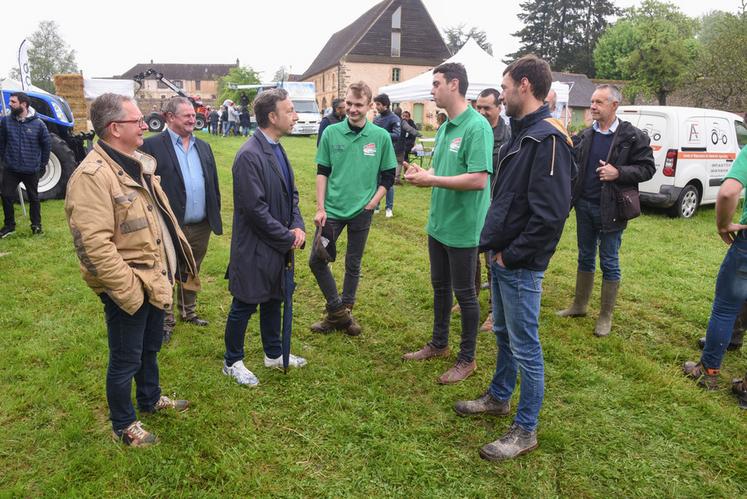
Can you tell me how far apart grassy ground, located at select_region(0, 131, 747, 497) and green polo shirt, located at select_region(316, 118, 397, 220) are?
46.4 inches

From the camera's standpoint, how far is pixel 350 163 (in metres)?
4.18

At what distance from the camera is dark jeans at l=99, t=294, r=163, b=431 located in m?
2.62

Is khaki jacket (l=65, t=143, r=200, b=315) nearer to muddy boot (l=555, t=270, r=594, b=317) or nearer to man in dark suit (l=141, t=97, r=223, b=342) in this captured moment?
man in dark suit (l=141, t=97, r=223, b=342)

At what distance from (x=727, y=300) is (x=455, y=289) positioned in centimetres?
195

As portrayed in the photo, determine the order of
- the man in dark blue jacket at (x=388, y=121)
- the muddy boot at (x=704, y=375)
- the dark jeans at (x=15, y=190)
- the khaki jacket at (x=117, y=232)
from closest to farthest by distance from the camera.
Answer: the khaki jacket at (x=117, y=232)
the muddy boot at (x=704, y=375)
the dark jeans at (x=15, y=190)
the man in dark blue jacket at (x=388, y=121)

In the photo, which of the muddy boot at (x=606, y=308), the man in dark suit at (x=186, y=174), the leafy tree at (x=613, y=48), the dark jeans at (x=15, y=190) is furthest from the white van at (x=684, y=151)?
the leafy tree at (x=613, y=48)

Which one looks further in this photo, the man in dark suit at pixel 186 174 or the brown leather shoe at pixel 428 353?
the brown leather shoe at pixel 428 353

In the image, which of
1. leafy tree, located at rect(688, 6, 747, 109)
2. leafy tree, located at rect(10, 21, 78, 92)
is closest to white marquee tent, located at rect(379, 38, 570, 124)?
leafy tree, located at rect(688, 6, 747, 109)

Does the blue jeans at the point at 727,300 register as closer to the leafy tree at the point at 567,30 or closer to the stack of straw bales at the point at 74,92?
the stack of straw bales at the point at 74,92


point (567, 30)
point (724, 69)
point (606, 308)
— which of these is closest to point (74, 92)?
point (606, 308)

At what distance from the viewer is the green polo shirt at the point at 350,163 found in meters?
4.17

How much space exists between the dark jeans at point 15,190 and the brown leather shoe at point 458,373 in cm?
662

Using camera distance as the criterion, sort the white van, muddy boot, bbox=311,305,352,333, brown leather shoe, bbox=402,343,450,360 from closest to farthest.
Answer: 1. brown leather shoe, bbox=402,343,450,360
2. muddy boot, bbox=311,305,352,333
3. the white van

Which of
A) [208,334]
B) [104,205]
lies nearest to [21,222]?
[208,334]
